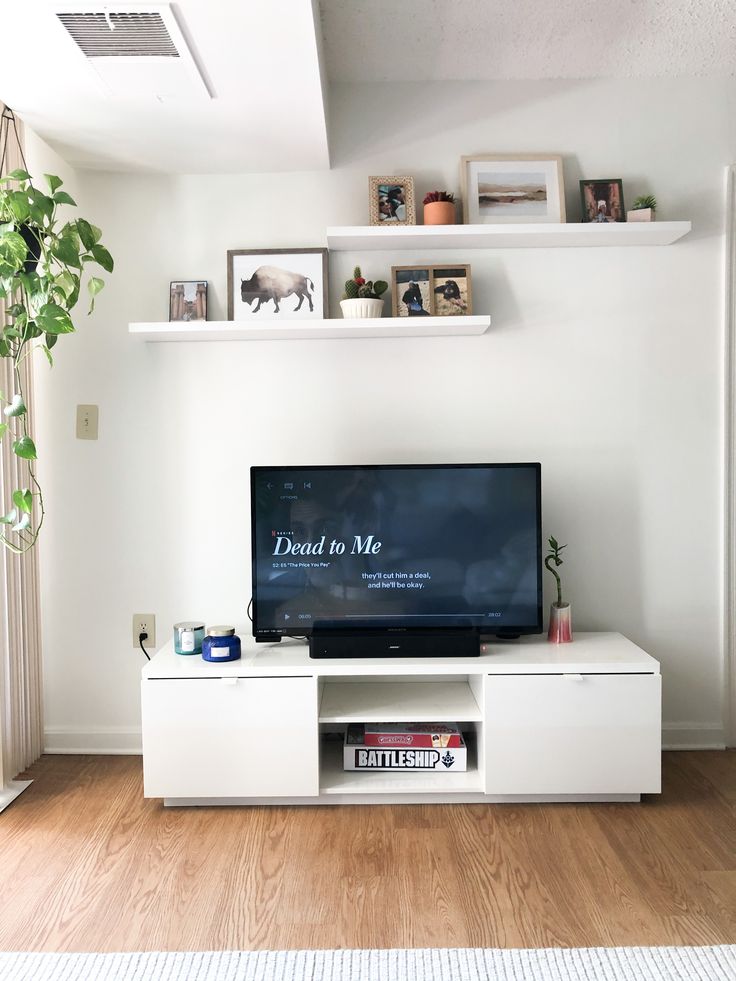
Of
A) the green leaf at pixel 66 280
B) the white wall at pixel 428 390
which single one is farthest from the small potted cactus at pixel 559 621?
the green leaf at pixel 66 280

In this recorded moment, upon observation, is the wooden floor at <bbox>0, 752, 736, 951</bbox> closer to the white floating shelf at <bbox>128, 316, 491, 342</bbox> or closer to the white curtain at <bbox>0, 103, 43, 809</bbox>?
the white curtain at <bbox>0, 103, 43, 809</bbox>

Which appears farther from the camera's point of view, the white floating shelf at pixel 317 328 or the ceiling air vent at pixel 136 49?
the white floating shelf at pixel 317 328

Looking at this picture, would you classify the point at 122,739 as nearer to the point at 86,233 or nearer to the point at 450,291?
the point at 86,233

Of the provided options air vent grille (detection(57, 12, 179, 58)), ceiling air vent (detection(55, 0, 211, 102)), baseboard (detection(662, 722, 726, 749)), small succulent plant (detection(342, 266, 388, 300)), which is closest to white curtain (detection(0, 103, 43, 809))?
ceiling air vent (detection(55, 0, 211, 102))

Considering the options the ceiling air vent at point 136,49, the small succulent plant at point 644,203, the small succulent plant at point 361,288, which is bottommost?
the small succulent plant at point 361,288

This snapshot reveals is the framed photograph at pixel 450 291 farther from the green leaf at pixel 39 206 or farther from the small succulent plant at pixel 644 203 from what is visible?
the green leaf at pixel 39 206

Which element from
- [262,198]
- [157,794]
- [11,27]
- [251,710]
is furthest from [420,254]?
[157,794]

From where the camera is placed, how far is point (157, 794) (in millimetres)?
2541

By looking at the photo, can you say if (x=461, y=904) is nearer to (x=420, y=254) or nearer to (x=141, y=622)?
(x=141, y=622)

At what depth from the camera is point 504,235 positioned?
278 centimetres

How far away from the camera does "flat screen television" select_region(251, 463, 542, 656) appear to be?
2715 millimetres

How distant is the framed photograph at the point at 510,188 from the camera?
290 centimetres

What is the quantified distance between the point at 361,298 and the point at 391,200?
1.32 ft

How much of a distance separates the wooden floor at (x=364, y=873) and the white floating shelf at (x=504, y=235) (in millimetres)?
1878
